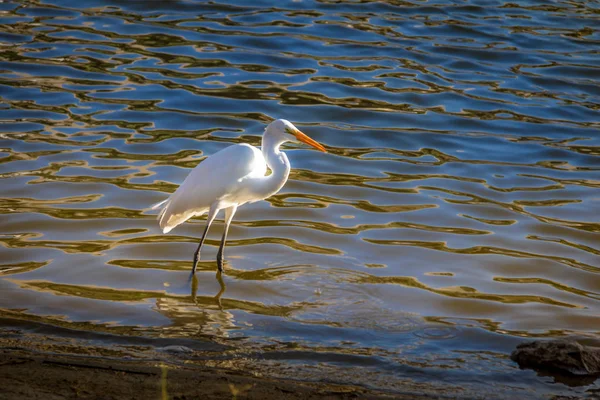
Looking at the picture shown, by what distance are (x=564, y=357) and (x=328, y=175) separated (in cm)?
451

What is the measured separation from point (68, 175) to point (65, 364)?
417 centimetres

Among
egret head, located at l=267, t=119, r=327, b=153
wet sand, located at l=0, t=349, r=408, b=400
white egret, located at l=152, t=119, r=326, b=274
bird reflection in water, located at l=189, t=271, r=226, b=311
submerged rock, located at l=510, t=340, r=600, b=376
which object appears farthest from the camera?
white egret, located at l=152, t=119, r=326, b=274

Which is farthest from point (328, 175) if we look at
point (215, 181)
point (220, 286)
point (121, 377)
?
point (121, 377)

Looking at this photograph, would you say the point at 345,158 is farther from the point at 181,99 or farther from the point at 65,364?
the point at 65,364

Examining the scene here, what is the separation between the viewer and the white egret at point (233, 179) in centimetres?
686

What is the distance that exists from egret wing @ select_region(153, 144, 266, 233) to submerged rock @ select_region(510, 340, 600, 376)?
285 centimetres

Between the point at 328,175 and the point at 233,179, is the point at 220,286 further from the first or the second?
the point at 328,175

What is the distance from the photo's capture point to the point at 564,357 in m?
4.84

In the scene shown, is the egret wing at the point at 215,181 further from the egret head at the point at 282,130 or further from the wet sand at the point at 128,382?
the wet sand at the point at 128,382

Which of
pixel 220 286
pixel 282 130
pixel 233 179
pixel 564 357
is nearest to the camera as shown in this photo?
pixel 564 357

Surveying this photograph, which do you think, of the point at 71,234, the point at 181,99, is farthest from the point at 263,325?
the point at 181,99

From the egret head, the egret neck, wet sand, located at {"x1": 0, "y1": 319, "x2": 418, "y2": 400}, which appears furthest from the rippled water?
the egret head

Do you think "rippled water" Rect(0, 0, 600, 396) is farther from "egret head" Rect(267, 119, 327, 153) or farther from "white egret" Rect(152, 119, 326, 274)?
"egret head" Rect(267, 119, 327, 153)

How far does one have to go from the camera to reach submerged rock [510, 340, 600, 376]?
4.83 m
